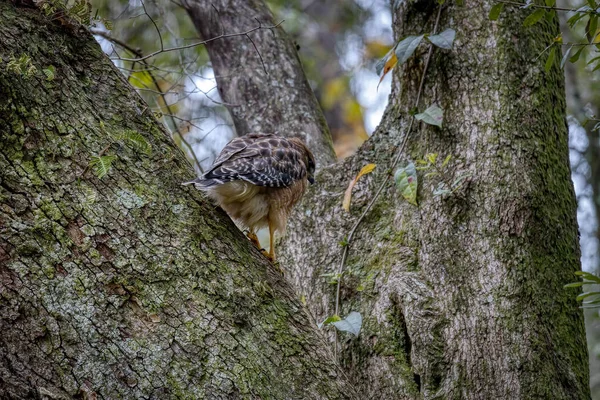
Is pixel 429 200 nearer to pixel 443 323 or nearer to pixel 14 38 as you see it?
pixel 443 323

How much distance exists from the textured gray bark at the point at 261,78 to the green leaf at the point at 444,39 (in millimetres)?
1422

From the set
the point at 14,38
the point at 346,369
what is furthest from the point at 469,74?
the point at 14,38

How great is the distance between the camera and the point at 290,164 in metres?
3.76

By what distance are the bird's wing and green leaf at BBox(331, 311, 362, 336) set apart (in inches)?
35.8

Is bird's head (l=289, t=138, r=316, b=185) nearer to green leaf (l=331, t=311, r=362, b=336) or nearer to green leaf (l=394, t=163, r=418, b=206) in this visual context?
green leaf (l=394, t=163, r=418, b=206)

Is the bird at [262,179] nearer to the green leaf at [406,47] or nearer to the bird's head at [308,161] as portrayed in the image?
the bird's head at [308,161]

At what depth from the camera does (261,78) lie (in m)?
4.68

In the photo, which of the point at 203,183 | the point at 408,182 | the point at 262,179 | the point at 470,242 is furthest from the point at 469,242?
the point at 203,183

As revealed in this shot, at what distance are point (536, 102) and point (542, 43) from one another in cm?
42

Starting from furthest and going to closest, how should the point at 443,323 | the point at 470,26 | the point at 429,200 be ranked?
the point at 470,26 < the point at 429,200 < the point at 443,323

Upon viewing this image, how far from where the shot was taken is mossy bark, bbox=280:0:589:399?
2875mm

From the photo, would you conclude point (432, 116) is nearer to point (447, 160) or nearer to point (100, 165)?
point (447, 160)

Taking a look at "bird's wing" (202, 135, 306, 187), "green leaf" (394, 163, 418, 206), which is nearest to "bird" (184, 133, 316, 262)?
"bird's wing" (202, 135, 306, 187)

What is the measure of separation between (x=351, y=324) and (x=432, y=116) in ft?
4.04
